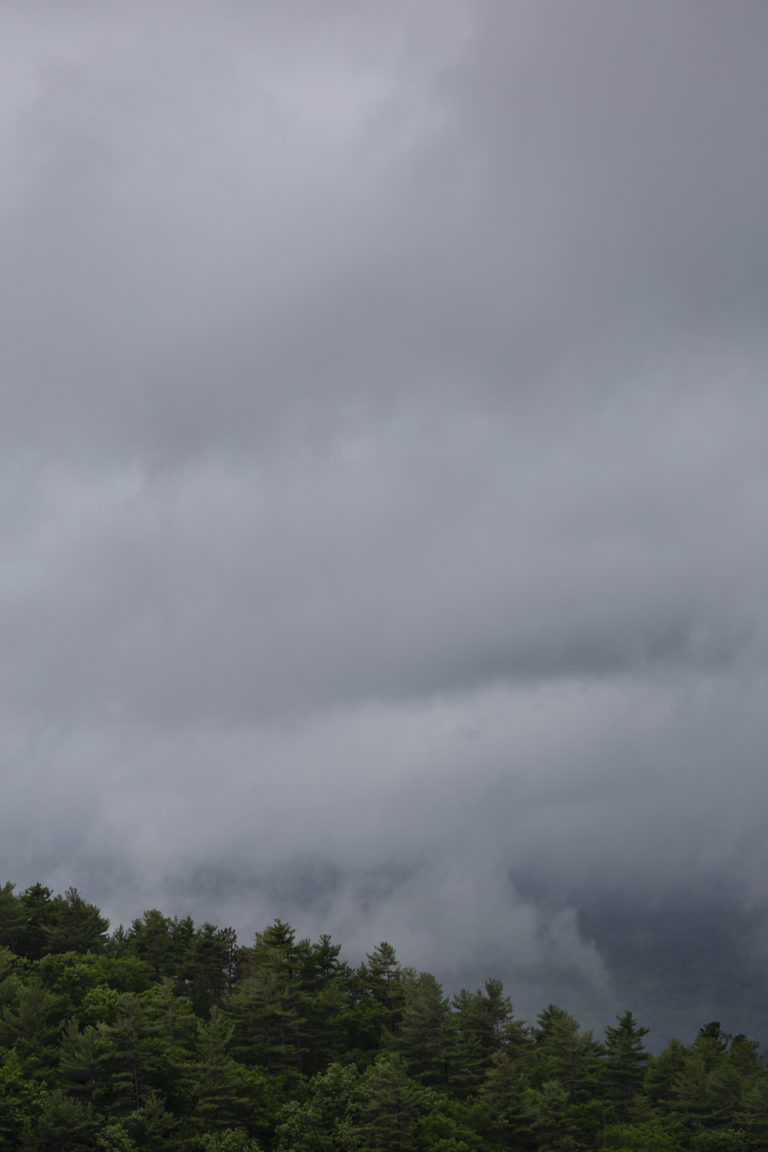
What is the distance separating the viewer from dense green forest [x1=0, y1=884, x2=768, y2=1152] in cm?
9400

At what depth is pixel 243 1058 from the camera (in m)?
116

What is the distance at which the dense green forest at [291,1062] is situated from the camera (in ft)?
308

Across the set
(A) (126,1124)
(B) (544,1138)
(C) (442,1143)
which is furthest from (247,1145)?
(B) (544,1138)

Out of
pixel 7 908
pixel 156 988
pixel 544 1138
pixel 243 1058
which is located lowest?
pixel 544 1138

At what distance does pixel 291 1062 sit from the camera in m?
123

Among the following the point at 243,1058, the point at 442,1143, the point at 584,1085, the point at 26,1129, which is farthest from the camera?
the point at 584,1085

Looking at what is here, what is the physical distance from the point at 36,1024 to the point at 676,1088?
269ft

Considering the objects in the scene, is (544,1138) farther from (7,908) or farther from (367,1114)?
(7,908)

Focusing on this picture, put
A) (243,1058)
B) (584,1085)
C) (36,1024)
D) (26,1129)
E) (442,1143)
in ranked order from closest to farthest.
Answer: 1. (26,1129)
2. (442,1143)
3. (36,1024)
4. (243,1058)
5. (584,1085)

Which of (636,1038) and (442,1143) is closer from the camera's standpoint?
(442,1143)

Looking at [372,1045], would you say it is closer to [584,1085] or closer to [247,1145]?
[584,1085]

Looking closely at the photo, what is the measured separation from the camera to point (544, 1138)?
107 m

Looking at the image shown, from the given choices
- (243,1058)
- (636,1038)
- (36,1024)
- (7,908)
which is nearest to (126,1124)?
(36,1024)

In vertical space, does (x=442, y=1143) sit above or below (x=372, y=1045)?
below
